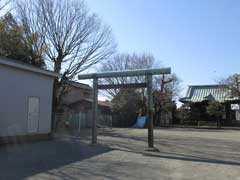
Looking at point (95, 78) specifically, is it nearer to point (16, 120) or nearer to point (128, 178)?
point (16, 120)

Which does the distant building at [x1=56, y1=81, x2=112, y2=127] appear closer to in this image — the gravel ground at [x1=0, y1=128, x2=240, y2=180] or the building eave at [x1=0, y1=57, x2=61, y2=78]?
the building eave at [x1=0, y1=57, x2=61, y2=78]

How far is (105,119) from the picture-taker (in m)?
35.7

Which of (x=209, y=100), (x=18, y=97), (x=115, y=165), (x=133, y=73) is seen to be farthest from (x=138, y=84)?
(x=209, y=100)

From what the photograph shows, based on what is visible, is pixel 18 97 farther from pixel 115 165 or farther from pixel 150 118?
pixel 115 165

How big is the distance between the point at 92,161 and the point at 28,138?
6240mm

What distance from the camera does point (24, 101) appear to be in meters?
15.4

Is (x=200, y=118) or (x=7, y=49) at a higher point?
(x=7, y=49)

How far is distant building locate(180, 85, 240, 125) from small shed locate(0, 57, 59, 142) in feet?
91.0

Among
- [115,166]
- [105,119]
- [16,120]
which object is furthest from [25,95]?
[105,119]

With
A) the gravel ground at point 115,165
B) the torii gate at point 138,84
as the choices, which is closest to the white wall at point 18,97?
the gravel ground at point 115,165

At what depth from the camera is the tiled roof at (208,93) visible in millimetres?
40984

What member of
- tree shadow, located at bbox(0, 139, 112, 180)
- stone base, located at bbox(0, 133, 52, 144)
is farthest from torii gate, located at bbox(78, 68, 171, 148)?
stone base, located at bbox(0, 133, 52, 144)

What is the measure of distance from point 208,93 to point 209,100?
2.14 metres

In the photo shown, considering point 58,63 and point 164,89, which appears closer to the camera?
point 58,63
